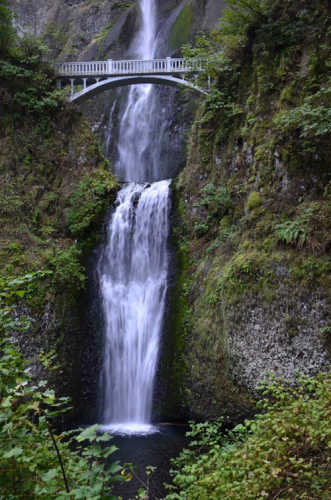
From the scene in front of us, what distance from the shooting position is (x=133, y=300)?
35.2ft

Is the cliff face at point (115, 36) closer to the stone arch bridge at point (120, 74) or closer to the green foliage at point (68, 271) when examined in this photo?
the stone arch bridge at point (120, 74)

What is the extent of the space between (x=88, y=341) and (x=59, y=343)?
84cm

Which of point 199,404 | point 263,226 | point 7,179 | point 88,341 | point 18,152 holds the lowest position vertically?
point 199,404

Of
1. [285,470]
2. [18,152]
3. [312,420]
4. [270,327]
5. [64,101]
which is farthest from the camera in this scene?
[64,101]

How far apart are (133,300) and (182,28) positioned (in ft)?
58.6

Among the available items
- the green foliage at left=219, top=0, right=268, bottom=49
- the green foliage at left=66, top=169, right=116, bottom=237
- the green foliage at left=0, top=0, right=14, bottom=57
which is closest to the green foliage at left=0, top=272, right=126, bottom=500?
the green foliage at left=66, top=169, right=116, bottom=237

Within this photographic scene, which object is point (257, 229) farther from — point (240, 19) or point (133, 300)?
point (240, 19)

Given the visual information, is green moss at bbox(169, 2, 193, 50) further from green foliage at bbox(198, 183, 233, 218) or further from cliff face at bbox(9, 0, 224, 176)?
green foliage at bbox(198, 183, 233, 218)

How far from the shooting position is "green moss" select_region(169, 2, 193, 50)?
20.8 meters

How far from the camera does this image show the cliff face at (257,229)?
7.09 metres

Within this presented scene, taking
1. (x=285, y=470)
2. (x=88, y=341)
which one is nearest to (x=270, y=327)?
(x=285, y=470)

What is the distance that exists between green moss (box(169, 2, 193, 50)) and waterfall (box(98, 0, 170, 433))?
11973 millimetres

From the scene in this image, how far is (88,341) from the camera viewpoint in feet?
33.5

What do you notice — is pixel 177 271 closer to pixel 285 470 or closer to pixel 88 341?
pixel 88 341
